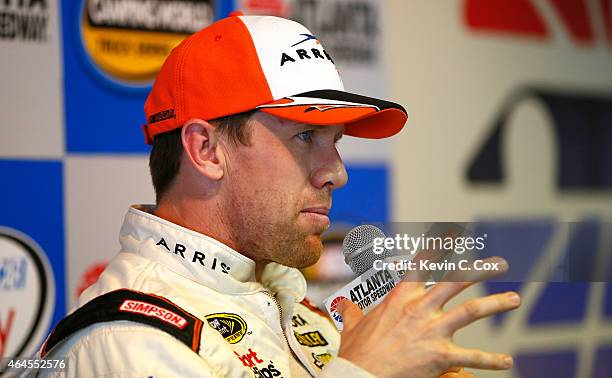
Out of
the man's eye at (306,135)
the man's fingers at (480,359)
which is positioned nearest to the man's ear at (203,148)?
the man's eye at (306,135)

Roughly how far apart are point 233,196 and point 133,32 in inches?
33.9

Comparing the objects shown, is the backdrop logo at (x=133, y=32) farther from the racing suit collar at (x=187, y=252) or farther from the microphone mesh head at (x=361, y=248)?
the microphone mesh head at (x=361, y=248)

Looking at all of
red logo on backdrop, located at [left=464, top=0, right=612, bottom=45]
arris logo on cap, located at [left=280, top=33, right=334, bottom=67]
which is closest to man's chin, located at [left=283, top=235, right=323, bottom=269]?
arris logo on cap, located at [left=280, top=33, right=334, bottom=67]

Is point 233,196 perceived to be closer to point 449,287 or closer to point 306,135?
point 306,135

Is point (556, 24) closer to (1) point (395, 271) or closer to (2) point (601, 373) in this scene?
(2) point (601, 373)

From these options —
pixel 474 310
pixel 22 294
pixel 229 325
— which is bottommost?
pixel 22 294

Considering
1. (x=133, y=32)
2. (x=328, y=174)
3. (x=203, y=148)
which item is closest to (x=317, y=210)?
(x=328, y=174)

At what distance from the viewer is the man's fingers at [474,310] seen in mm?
848

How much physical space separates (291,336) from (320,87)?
1.20ft

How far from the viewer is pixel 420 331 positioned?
871mm

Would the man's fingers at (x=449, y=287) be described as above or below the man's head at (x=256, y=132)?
below

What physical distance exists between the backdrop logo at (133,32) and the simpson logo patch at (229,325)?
94 centimetres

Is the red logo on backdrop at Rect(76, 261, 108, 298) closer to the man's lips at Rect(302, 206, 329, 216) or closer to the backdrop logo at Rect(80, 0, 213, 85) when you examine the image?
the backdrop logo at Rect(80, 0, 213, 85)

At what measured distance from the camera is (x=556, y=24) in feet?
9.29
